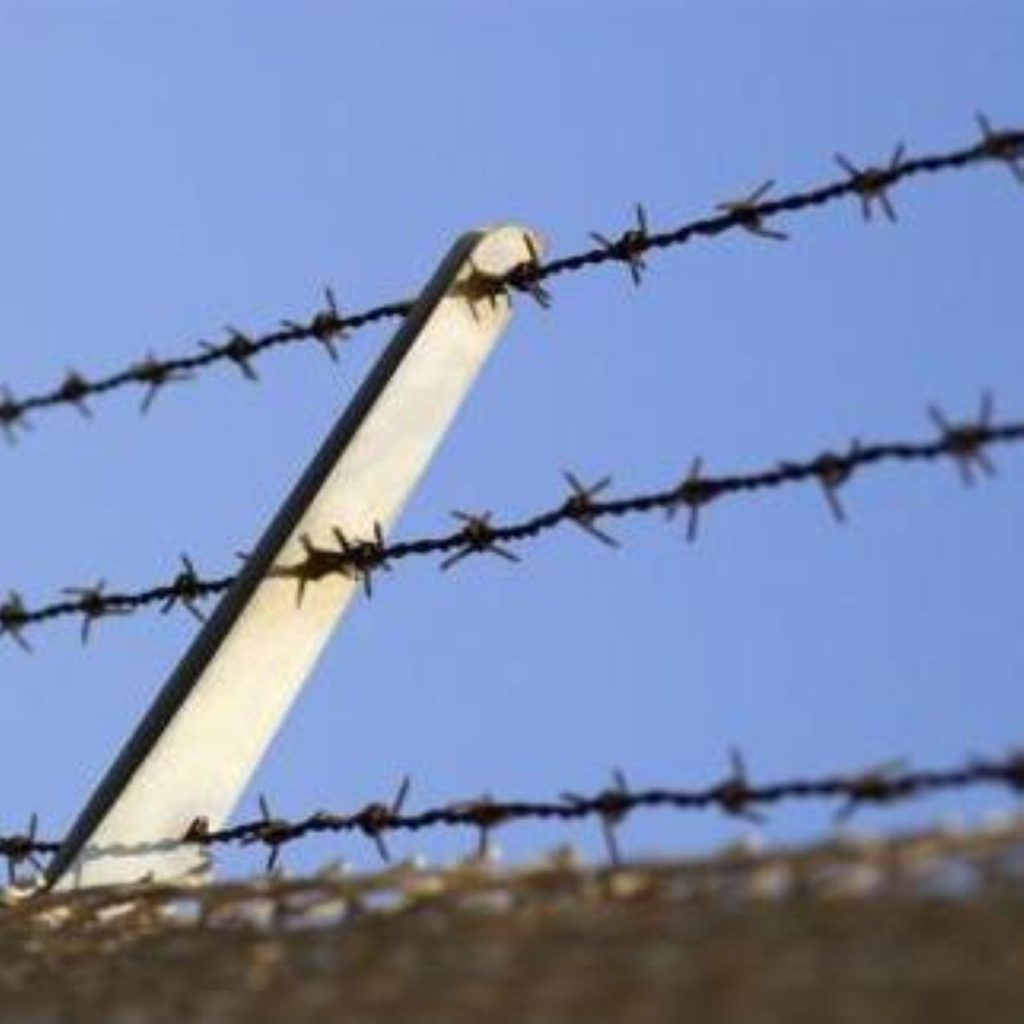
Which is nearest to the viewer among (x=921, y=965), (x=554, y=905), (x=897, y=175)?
(x=921, y=965)

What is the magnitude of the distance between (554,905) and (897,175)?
0.91 meters

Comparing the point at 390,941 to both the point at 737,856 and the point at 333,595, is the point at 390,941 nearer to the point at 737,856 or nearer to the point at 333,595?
the point at 737,856

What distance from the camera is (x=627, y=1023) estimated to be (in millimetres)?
1196

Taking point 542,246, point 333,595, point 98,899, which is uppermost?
point 542,246

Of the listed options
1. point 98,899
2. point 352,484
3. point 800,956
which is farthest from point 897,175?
point 800,956

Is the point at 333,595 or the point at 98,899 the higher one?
the point at 333,595

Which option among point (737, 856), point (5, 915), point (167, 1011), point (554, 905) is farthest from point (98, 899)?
point (737, 856)

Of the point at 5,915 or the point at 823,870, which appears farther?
the point at 5,915

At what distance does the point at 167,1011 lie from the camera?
1487 millimetres

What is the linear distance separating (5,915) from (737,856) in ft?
2.77

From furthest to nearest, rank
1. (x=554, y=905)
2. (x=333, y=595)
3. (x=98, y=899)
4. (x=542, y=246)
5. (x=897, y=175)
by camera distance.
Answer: (x=542, y=246), (x=333, y=595), (x=897, y=175), (x=98, y=899), (x=554, y=905)

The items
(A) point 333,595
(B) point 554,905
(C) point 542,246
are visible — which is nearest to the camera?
(B) point 554,905

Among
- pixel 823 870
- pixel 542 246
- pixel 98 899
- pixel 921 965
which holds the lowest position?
pixel 921 965

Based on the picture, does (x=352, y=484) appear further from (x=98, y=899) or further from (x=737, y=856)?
(x=737, y=856)
